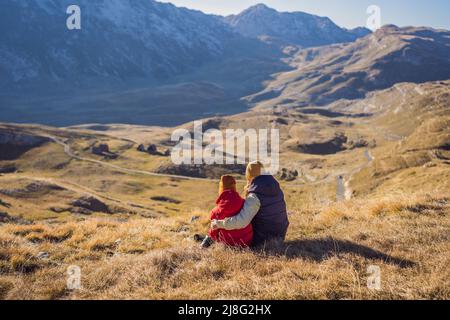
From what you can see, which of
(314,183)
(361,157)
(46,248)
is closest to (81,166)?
(314,183)

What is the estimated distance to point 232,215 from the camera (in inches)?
454

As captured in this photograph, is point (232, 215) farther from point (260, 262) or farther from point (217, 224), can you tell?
point (260, 262)

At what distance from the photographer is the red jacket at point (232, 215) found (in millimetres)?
11495

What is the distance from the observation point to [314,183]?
520 feet

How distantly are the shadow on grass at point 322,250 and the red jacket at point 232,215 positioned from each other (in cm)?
66

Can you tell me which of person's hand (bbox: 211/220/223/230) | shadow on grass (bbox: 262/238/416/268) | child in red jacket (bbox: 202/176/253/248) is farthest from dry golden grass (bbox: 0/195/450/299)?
person's hand (bbox: 211/220/223/230)

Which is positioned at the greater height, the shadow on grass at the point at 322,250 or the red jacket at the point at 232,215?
the red jacket at the point at 232,215

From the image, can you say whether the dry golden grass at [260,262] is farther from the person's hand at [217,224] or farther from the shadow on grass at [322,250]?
the person's hand at [217,224]

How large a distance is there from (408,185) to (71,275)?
90895mm

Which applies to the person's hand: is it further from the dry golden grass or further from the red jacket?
the dry golden grass

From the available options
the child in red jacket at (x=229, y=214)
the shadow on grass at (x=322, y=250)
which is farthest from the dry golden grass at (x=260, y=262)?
the child in red jacket at (x=229, y=214)

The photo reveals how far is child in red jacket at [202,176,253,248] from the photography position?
1150 centimetres

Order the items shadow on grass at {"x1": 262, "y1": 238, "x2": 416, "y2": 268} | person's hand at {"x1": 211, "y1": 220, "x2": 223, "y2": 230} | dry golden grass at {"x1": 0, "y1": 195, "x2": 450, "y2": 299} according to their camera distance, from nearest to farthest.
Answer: dry golden grass at {"x1": 0, "y1": 195, "x2": 450, "y2": 299} → shadow on grass at {"x1": 262, "y1": 238, "x2": 416, "y2": 268} → person's hand at {"x1": 211, "y1": 220, "x2": 223, "y2": 230}
